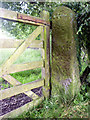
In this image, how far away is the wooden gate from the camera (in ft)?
6.54

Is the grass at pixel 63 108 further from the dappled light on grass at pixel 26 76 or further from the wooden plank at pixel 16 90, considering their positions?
the dappled light on grass at pixel 26 76

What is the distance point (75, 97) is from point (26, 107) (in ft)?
3.59

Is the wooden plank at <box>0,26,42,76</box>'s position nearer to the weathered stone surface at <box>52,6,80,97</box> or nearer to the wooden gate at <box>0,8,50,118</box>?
the wooden gate at <box>0,8,50,118</box>

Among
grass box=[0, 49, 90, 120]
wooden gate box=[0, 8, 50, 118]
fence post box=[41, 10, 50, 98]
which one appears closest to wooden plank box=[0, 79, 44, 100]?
wooden gate box=[0, 8, 50, 118]

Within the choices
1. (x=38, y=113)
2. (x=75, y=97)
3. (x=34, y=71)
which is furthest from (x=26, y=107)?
(x=34, y=71)

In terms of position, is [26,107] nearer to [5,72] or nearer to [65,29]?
[5,72]

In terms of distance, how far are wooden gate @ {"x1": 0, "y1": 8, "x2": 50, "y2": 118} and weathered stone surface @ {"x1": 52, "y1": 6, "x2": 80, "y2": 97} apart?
0.74 feet

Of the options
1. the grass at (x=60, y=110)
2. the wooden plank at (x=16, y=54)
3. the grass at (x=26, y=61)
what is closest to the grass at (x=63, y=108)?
the grass at (x=60, y=110)

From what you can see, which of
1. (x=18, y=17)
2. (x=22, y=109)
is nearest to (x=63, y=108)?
(x=22, y=109)

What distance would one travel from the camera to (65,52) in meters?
2.44

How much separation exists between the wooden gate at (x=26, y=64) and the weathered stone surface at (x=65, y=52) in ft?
0.74

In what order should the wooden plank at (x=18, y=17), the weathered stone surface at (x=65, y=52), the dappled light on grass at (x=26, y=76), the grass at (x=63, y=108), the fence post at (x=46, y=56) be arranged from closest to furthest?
the wooden plank at (x=18, y=17) < the grass at (x=63, y=108) < the weathered stone surface at (x=65, y=52) < the fence post at (x=46, y=56) < the dappled light on grass at (x=26, y=76)

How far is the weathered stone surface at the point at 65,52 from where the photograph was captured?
2.37 meters

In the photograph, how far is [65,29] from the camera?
7.97 ft
